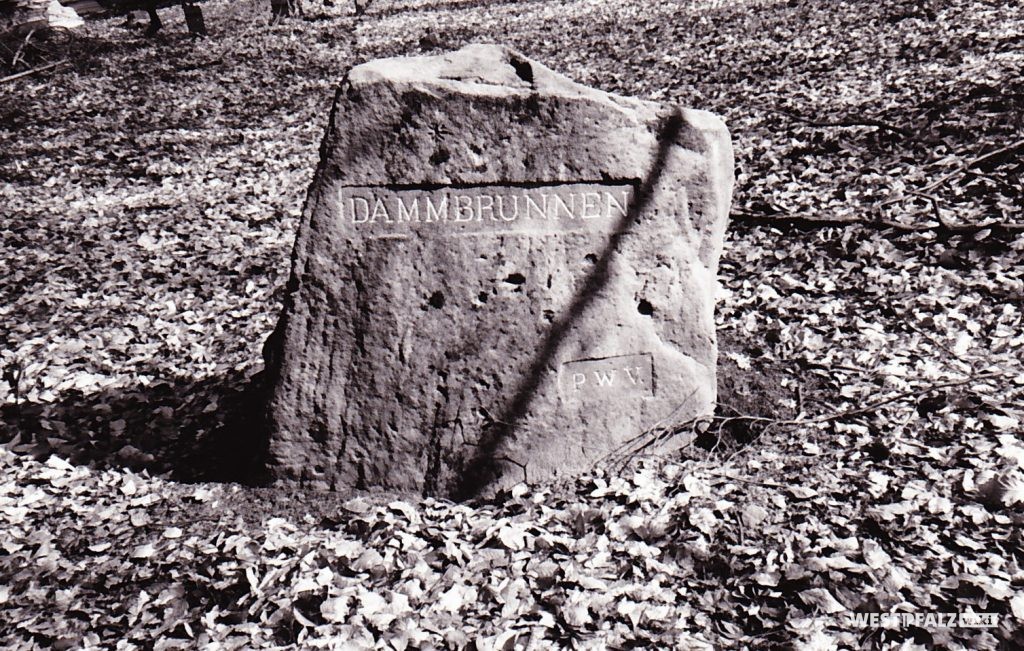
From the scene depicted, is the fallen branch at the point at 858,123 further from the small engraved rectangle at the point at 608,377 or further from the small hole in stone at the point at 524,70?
the small hole in stone at the point at 524,70

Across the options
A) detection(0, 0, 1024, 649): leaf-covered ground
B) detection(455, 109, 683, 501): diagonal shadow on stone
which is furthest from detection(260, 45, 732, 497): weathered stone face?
detection(0, 0, 1024, 649): leaf-covered ground

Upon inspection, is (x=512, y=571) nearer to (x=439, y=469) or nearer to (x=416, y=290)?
(x=439, y=469)

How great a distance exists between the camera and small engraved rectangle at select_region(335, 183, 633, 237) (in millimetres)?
3471

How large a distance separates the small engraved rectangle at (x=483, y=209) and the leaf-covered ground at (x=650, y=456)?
48.0 inches

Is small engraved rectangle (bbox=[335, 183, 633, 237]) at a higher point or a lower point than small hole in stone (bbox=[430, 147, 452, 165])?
lower

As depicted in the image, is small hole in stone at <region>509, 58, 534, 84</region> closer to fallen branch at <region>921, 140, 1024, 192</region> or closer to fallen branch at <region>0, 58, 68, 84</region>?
fallen branch at <region>921, 140, 1024, 192</region>

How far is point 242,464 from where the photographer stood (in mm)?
4078

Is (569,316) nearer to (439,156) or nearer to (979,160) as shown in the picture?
(439,156)

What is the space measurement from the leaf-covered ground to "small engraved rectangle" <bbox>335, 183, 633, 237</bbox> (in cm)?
122

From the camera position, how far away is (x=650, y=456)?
3939 millimetres

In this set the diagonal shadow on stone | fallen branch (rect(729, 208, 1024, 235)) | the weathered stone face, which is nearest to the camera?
the weathered stone face

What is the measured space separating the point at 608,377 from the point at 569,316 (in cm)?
37

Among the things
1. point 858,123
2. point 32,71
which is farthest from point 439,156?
point 32,71

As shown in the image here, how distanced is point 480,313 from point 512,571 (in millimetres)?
1132
